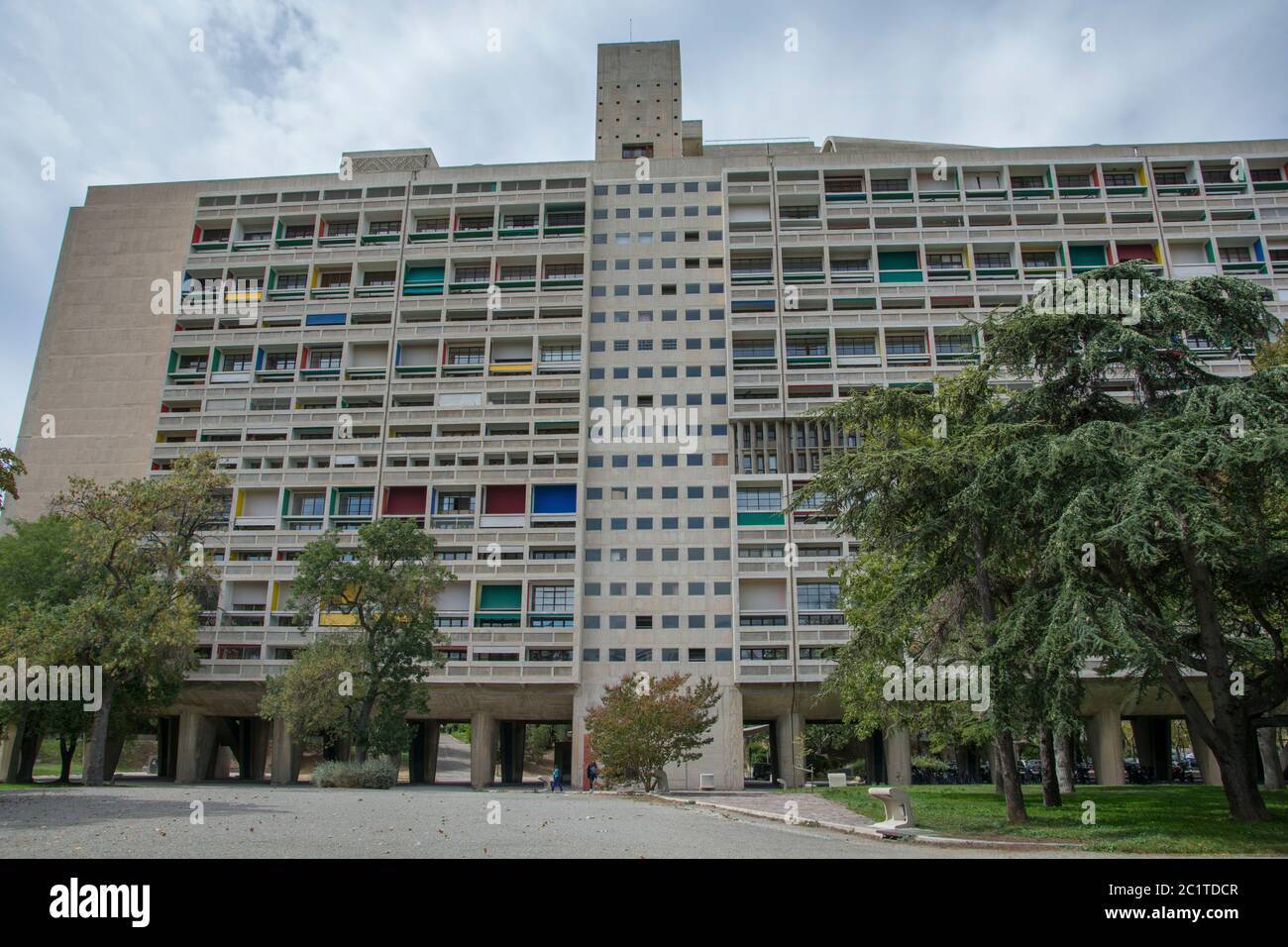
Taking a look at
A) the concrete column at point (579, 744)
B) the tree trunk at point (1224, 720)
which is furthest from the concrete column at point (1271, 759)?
the concrete column at point (579, 744)

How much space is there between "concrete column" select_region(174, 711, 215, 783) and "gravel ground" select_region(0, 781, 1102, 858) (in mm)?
31387

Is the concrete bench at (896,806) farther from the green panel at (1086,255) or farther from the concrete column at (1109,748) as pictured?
the green panel at (1086,255)

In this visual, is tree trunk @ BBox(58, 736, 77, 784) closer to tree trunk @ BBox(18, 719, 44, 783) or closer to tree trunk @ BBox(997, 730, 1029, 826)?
tree trunk @ BBox(18, 719, 44, 783)

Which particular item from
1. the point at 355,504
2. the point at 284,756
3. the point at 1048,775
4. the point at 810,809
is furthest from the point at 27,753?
the point at 1048,775

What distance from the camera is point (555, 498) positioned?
5503 centimetres

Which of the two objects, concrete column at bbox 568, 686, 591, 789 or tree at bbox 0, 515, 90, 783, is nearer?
tree at bbox 0, 515, 90, 783

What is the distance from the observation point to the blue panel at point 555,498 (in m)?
54.8

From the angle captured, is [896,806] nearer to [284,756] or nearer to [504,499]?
[504,499]

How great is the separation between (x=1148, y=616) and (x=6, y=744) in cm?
5797

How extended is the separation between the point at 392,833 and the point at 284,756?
4055 centimetres

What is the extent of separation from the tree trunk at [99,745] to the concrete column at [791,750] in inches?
1296

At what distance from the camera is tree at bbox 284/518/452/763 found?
Result: 1496 inches

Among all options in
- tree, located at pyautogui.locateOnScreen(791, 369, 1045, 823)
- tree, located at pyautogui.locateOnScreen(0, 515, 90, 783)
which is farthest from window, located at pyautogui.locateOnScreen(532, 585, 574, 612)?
tree, located at pyautogui.locateOnScreen(791, 369, 1045, 823)
